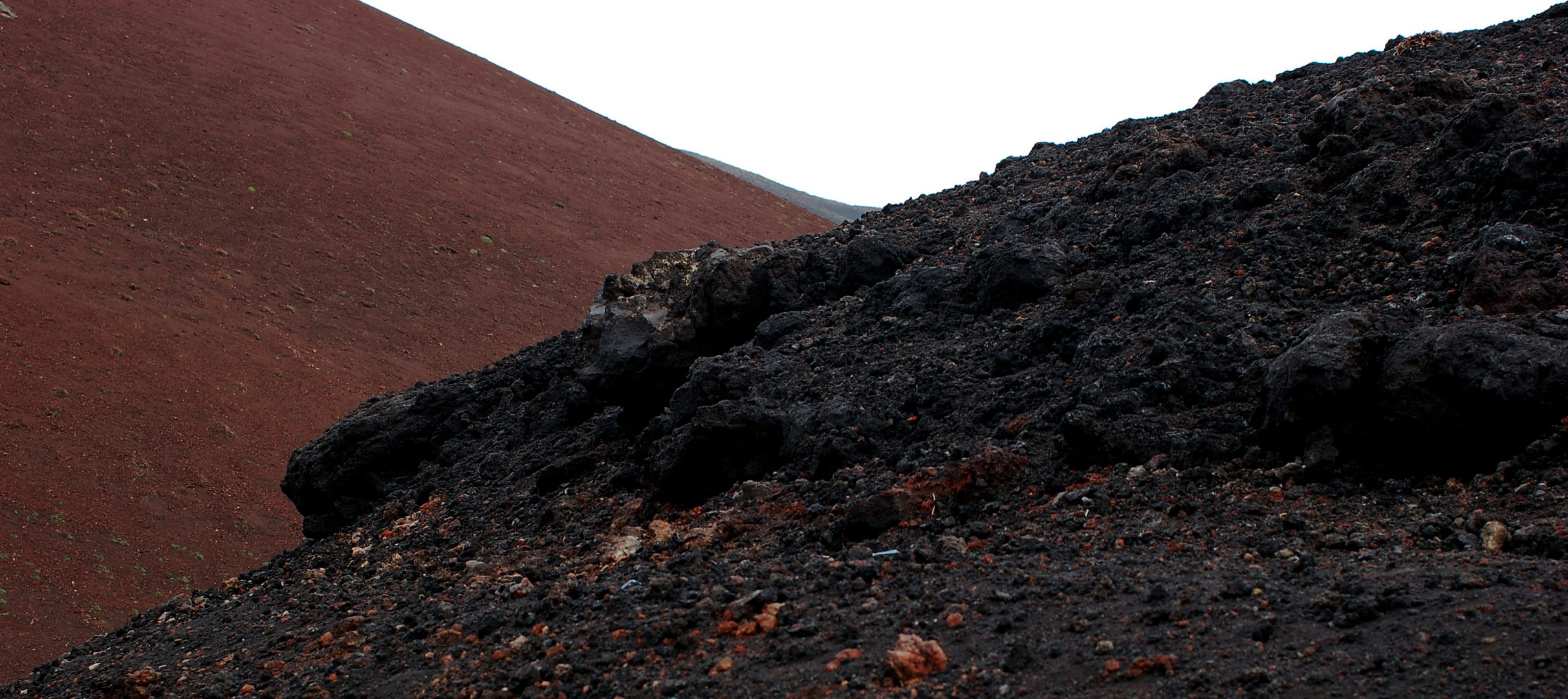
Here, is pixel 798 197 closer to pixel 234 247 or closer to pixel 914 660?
pixel 234 247

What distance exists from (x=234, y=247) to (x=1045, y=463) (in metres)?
20.2

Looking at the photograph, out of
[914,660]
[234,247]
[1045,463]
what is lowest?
[234,247]

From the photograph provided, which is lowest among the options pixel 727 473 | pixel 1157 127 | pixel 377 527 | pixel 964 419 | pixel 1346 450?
pixel 377 527

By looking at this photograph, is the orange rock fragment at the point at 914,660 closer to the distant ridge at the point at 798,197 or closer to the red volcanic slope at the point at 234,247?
the red volcanic slope at the point at 234,247

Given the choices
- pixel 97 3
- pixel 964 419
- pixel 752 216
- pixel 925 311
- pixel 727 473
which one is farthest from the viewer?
pixel 752 216

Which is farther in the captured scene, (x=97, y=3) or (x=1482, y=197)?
(x=97, y=3)

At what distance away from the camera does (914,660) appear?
3.46m

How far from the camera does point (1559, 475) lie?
3.77 metres

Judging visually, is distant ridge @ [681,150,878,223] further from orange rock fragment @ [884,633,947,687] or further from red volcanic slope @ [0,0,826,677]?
orange rock fragment @ [884,633,947,687]

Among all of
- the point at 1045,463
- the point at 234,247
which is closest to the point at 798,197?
the point at 234,247

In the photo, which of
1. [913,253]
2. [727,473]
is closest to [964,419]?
[727,473]

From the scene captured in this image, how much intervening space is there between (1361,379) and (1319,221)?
214cm

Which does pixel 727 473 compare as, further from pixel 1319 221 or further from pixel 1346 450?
pixel 1319 221

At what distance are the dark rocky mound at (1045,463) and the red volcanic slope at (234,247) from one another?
5749mm
